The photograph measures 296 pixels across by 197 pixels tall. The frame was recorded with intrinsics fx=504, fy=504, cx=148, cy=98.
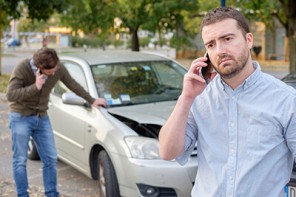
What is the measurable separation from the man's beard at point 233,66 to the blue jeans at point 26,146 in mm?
3198

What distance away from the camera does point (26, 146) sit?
479cm

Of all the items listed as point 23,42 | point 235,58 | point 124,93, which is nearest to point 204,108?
point 235,58

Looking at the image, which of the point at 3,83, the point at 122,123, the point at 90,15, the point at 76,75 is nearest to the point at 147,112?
the point at 122,123

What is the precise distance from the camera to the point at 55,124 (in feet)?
20.3

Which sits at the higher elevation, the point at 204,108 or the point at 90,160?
the point at 204,108

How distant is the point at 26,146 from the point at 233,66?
3.31 m

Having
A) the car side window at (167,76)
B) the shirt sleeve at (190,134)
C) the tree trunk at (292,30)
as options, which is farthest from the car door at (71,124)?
the tree trunk at (292,30)

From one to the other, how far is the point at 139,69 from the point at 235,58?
13.8 ft

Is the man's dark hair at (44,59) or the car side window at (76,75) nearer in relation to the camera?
the man's dark hair at (44,59)

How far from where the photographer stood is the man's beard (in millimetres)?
1886

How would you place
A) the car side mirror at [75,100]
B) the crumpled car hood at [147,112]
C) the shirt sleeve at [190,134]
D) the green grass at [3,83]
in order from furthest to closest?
the green grass at [3,83] < the car side mirror at [75,100] < the crumpled car hood at [147,112] < the shirt sleeve at [190,134]

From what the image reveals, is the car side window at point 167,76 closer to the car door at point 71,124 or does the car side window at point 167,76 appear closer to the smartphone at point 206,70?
the car door at point 71,124

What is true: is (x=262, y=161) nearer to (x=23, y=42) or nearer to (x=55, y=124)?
(x=55, y=124)

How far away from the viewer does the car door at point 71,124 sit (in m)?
5.38
